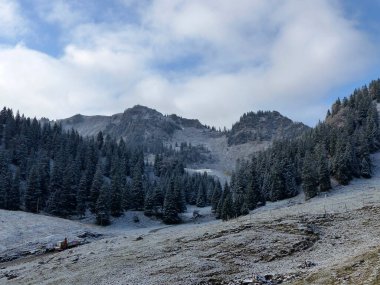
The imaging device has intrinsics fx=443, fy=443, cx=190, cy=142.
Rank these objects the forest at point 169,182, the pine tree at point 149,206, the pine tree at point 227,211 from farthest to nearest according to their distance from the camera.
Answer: the pine tree at point 149,206 < the forest at point 169,182 < the pine tree at point 227,211

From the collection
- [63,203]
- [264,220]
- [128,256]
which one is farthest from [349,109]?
[128,256]

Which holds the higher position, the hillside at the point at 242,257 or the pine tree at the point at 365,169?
the pine tree at the point at 365,169

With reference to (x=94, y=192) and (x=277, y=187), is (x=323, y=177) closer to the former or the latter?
(x=277, y=187)

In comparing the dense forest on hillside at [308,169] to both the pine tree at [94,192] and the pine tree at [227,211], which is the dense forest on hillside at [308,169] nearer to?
the pine tree at [227,211]

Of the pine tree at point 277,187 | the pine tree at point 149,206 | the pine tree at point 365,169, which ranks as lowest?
the pine tree at point 149,206

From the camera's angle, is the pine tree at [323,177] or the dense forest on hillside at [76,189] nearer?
the pine tree at [323,177]

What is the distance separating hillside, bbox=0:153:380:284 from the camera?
1484 inches

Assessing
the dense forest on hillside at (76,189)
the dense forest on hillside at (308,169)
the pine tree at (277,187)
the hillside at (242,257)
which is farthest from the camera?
the pine tree at (277,187)

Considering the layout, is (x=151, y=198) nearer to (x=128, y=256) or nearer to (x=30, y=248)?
(x=30, y=248)

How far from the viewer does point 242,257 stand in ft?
150

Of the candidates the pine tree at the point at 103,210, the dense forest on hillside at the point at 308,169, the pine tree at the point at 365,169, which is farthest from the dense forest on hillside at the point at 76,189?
the pine tree at the point at 365,169

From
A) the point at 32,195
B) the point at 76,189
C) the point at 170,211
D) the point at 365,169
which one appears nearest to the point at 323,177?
the point at 365,169

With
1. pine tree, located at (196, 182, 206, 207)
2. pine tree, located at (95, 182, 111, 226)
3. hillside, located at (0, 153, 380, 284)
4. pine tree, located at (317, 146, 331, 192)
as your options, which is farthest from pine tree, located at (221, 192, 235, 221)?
pine tree, located at (196, 182, 206, 207)

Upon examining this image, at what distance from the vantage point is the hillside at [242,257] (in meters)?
37.7
